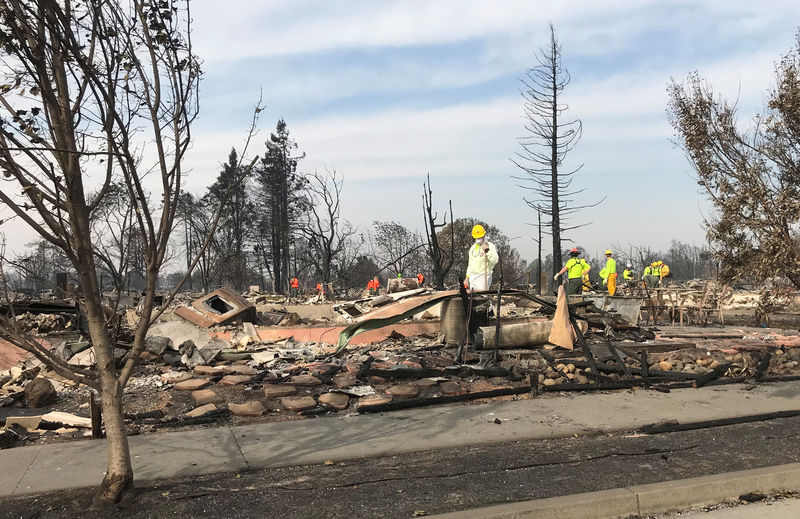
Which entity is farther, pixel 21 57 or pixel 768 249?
pixel 768 249

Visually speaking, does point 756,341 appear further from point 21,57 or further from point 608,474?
point 21,57

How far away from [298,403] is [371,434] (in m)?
1.41

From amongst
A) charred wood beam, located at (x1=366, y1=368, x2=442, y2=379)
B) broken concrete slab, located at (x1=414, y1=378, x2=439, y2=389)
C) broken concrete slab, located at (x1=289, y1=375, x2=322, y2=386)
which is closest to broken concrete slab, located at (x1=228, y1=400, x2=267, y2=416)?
broken concrete slab, located at (x1=289, y1=375, x2=322, y2=386)

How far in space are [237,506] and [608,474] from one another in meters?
2.85

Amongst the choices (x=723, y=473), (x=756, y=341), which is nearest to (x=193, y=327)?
(x=723, y=473)

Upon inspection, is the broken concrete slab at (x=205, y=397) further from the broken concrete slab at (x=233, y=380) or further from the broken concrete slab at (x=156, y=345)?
the broken concrete slab at (x=156, y=345)

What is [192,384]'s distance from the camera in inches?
312

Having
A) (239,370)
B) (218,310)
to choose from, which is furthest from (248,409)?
(218,310)

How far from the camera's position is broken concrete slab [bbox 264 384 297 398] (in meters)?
7.53

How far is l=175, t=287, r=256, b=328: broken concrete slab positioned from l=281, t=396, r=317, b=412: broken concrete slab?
17.5 feet

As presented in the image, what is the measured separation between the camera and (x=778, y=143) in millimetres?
6898

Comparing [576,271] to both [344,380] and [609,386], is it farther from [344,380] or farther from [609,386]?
[344,380]

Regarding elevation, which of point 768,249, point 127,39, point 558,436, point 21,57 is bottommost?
point 558,436

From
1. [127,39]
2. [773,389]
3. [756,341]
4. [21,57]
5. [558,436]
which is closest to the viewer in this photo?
[21,57]
